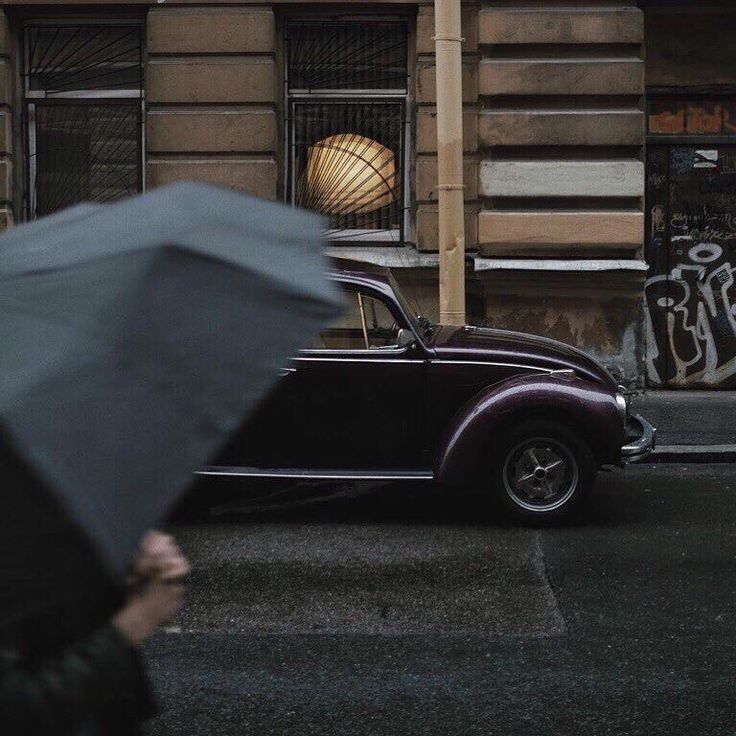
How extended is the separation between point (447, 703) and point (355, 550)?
2736 millimetres

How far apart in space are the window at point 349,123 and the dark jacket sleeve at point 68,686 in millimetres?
12303

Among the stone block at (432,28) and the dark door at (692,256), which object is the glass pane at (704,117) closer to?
the dark door at (692,256)

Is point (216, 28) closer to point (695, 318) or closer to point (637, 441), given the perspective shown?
point (695, 318)

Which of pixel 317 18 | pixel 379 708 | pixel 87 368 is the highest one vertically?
pixel 317 18

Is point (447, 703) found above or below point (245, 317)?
below

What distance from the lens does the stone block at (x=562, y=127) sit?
13508 mm

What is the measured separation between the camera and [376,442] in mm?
8328

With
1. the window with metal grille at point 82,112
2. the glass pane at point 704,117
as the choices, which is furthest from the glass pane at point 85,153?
the glass pane at point 704,117

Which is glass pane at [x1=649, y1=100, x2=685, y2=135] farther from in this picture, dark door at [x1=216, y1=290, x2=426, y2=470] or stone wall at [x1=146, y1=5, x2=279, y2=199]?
dark door at [x1=216, y1=290, x2=426, y2=470]

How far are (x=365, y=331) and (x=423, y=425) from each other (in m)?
0.67

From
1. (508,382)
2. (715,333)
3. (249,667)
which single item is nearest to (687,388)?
(715,333)

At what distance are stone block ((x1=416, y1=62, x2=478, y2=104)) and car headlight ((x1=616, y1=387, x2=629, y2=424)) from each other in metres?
5.86

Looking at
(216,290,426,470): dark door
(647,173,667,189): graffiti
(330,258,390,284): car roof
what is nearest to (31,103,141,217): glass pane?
(647,173,667,189): graffiti

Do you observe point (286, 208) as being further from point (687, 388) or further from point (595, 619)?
point (687, 388)
